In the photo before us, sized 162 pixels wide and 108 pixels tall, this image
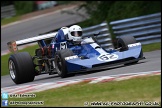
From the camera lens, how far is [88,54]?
42.2 feet

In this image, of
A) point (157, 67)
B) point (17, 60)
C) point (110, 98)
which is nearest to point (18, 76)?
point (17, 60)

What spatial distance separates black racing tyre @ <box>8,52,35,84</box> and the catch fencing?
7.29m

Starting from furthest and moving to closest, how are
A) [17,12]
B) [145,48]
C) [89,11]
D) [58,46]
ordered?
[17,12]
[89,11]
[145,48]
[58,46]

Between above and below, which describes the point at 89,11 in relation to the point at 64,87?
above

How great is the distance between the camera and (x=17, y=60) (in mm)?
13305

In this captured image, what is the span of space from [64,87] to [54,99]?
1.50m

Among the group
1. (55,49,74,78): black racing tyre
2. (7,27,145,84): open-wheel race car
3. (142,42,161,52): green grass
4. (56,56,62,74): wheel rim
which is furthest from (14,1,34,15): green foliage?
(55,49,74,78): black racing tyre

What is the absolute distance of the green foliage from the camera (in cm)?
4615

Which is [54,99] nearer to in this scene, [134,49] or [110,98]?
[110,98]

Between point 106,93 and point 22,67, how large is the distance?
505cm

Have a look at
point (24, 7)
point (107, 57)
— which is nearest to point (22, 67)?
point (107, 57)

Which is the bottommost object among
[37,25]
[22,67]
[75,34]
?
[22,67]

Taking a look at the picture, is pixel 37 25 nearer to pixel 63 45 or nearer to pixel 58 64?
pixel 63 45

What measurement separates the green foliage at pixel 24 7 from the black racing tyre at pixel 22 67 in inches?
1266
